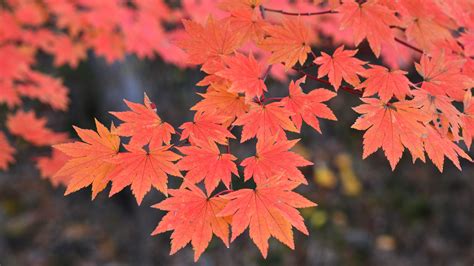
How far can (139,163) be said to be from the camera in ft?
5.37

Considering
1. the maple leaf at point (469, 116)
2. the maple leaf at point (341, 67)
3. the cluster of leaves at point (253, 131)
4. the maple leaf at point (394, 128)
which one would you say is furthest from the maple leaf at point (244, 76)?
the maple leaf at point (469, 116)

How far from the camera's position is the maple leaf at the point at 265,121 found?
167cm

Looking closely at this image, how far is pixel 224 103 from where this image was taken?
5.84ft

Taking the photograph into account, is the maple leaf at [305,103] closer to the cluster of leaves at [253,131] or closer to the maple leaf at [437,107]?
the cluster of leaves at [253,131]

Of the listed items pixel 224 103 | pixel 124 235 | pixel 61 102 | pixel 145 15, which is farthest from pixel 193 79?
pixel 224 103

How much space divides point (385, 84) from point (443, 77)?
0.26m

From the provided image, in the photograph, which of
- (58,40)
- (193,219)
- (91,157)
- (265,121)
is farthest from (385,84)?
(58,40)

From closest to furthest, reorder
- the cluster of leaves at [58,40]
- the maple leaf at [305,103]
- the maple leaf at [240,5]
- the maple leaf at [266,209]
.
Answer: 1. the maple leaf at [266,209]
2. the maple leaf at [305,103]
3. the maple leaf at [240,5]
4. the cluster of leaves at [58,40]

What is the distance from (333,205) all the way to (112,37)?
3.40 meters

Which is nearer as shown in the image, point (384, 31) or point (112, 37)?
point (384, 31)

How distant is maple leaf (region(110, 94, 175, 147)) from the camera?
168 centimetres

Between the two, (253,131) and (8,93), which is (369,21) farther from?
(8,93)

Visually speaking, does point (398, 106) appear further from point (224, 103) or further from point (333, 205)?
point (333, 205)

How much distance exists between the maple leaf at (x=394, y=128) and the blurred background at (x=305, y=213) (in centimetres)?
Result: 397
